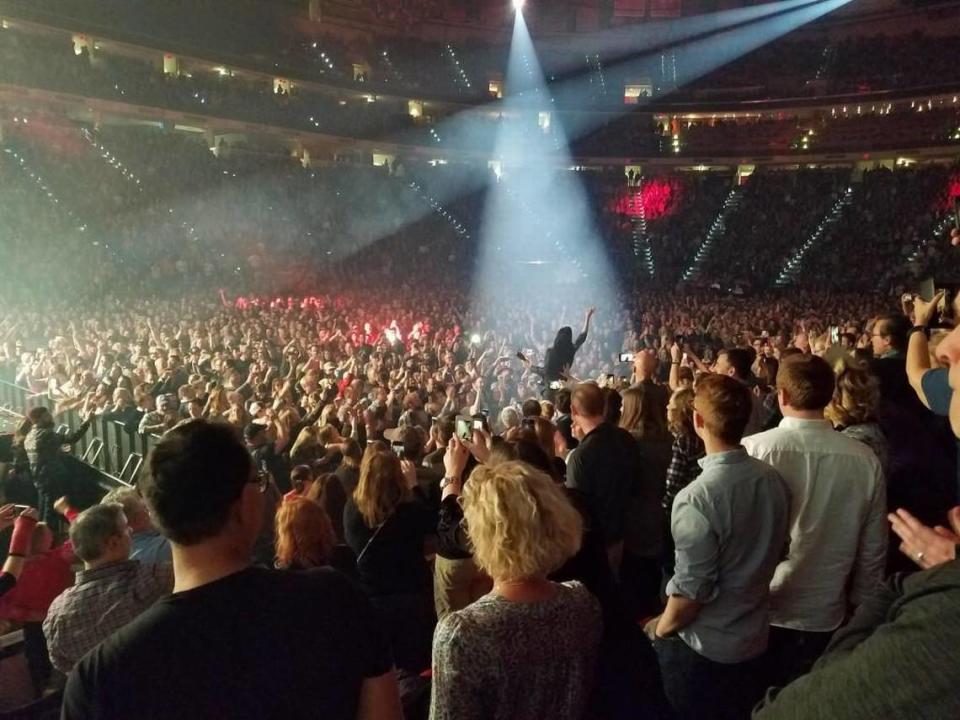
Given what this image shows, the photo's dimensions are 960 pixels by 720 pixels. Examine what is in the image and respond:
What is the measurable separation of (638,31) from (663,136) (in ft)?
26.5

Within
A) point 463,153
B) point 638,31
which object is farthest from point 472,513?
point 638,31

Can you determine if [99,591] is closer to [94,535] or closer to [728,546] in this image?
[94,535]

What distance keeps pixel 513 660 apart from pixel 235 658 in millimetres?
610

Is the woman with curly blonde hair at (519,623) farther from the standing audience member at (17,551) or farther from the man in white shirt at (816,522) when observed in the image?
the standing audience member at (17,551)

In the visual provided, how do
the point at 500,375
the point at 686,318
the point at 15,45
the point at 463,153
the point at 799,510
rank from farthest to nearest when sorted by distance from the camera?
the point at 463,153, the point at 15,45, the point at 686,318, the point at 500,375, the point at 799,510

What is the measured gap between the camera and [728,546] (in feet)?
7.72

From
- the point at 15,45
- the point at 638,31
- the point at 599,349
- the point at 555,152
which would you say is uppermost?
the point at 638,31

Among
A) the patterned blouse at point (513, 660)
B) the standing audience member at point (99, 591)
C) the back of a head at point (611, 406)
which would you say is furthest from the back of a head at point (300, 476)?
the patterned blouse at point (513, 660)

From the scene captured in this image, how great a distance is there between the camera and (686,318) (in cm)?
1853

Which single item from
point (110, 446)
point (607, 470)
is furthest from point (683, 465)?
point (110, 446)

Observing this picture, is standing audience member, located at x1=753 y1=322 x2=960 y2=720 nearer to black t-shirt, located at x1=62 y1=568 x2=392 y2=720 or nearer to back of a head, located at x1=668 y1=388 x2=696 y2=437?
black t-shirt, located at x1=62 y1=568 x2=392 y2=720

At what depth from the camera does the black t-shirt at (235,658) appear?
1321 mm

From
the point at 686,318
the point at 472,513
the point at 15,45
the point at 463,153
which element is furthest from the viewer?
the point at 463,153

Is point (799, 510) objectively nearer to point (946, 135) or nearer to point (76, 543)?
point (76, 543)
